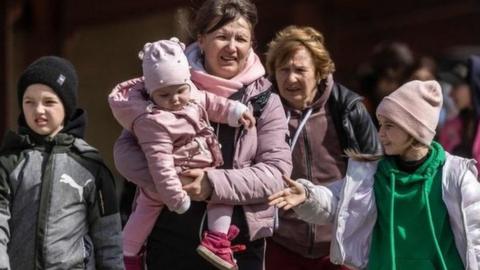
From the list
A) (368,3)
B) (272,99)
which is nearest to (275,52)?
(272,99)

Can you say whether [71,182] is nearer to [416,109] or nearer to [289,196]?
[289,196]

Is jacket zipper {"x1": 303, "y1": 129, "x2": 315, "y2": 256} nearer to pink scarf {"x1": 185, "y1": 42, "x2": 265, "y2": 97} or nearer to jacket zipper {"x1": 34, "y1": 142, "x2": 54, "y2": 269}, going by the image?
pink scarf {"x1": 185, "y1": 42, "x2": 265, "y2": 97}

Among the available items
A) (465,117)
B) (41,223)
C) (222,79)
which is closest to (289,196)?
(222,79)

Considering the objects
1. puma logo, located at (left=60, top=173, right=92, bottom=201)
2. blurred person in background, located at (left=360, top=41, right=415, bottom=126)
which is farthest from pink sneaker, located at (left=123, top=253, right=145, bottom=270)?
blurred person in background, located at (left=360, top=41, right=415, bottom=126)

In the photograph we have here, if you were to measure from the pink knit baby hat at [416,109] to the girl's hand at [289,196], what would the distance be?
47 centimetres

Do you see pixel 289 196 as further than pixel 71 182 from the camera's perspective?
Yes

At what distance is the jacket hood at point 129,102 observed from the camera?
610 cm

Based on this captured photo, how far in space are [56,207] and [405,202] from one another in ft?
4.69

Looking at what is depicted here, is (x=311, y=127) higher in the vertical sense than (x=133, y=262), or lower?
higher

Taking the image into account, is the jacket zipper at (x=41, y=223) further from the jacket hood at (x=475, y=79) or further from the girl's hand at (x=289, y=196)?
the jacket hood at (x=475, y=79)

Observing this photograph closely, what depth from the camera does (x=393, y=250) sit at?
6383 millimetres

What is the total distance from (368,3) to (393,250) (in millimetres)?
11598

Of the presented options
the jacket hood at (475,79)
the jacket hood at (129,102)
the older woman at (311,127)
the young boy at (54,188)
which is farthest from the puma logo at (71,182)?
the jacket hood at (475,79)

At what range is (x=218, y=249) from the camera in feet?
20.0
